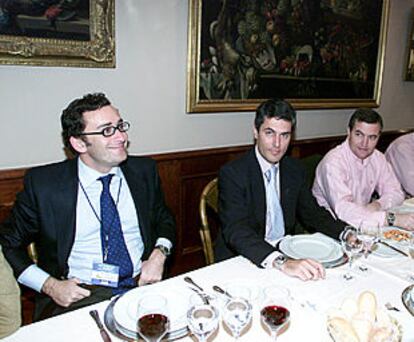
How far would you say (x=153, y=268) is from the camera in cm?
182

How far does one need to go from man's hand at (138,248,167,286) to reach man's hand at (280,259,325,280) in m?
0.63

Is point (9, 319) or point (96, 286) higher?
point (9, 319)

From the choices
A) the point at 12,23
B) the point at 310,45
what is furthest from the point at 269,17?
the point at 12,23

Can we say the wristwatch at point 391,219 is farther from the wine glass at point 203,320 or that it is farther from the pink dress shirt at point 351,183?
the wine glass at point 203,320

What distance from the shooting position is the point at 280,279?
1439mm

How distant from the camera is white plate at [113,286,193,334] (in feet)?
3.66

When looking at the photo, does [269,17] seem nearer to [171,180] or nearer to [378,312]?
[171,180]

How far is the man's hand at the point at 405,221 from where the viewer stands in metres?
1.96

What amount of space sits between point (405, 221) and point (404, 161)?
153 cm

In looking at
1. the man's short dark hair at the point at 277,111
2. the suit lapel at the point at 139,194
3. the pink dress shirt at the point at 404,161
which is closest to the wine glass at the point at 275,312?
the suit lapel at the point at 139,194

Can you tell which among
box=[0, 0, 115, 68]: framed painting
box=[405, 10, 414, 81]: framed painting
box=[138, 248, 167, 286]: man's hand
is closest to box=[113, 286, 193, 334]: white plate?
box=[138, 248, 167, 286]: man's hand

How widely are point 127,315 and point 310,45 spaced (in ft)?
9.78

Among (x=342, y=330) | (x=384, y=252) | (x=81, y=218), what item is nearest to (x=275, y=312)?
(x=342, y=330)

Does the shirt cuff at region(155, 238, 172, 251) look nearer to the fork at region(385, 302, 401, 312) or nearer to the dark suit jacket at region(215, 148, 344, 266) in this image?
the dark suit jacket at region(215, 148, 344, 266)
